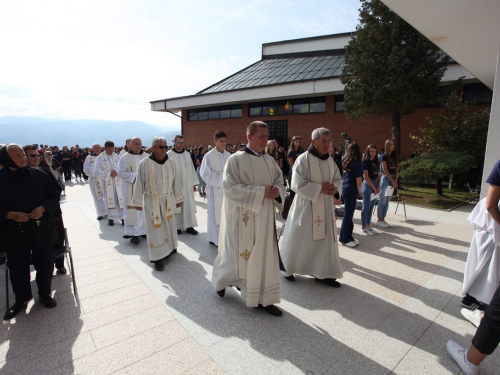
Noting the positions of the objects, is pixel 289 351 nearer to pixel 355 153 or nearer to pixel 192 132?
pixel 355 153

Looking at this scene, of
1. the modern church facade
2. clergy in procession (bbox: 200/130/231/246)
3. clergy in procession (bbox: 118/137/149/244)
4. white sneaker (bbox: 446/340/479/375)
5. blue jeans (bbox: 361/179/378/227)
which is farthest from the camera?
the modern church facade

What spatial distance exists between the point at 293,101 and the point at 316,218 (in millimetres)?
19079

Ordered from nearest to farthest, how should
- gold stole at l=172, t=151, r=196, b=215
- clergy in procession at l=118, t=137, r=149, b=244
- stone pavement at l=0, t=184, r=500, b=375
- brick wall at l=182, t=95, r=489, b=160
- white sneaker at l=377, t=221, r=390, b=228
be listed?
stone pavement at l=0, t=184, r=500, b=375 < clergy in procession at l=118, t=137, r=149, b=244 < gold stole at l=172, t=151, r=196, b=215 < white sneaker at l=377, t=221, r=390, b=228 < brick wall at l=182, t=95, r=489, b=160

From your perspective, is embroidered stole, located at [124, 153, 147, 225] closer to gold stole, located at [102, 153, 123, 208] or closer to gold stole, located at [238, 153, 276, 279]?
gold stole, located at [102, 153, 123, 208]

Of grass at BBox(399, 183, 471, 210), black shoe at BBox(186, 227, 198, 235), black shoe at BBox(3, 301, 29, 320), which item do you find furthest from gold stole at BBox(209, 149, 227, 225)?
grass at BBox(399, 183, 471, 210)

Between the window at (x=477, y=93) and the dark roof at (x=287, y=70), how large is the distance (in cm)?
712

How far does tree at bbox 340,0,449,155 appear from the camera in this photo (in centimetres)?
1283

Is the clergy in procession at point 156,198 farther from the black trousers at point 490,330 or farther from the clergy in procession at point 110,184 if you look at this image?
the black trousers at point 490,330

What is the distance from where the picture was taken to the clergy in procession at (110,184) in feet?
24.1

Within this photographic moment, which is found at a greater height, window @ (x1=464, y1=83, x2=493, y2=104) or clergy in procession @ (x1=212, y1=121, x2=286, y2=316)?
window @ (x1=464, y1=83, x2=493, y2=104)

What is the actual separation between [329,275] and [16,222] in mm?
3942

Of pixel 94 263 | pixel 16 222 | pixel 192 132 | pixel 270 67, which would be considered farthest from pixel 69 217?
pixel 270 67

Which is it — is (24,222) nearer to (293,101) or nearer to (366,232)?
(366,232)

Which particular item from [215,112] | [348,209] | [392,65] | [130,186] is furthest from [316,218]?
[215,112]
